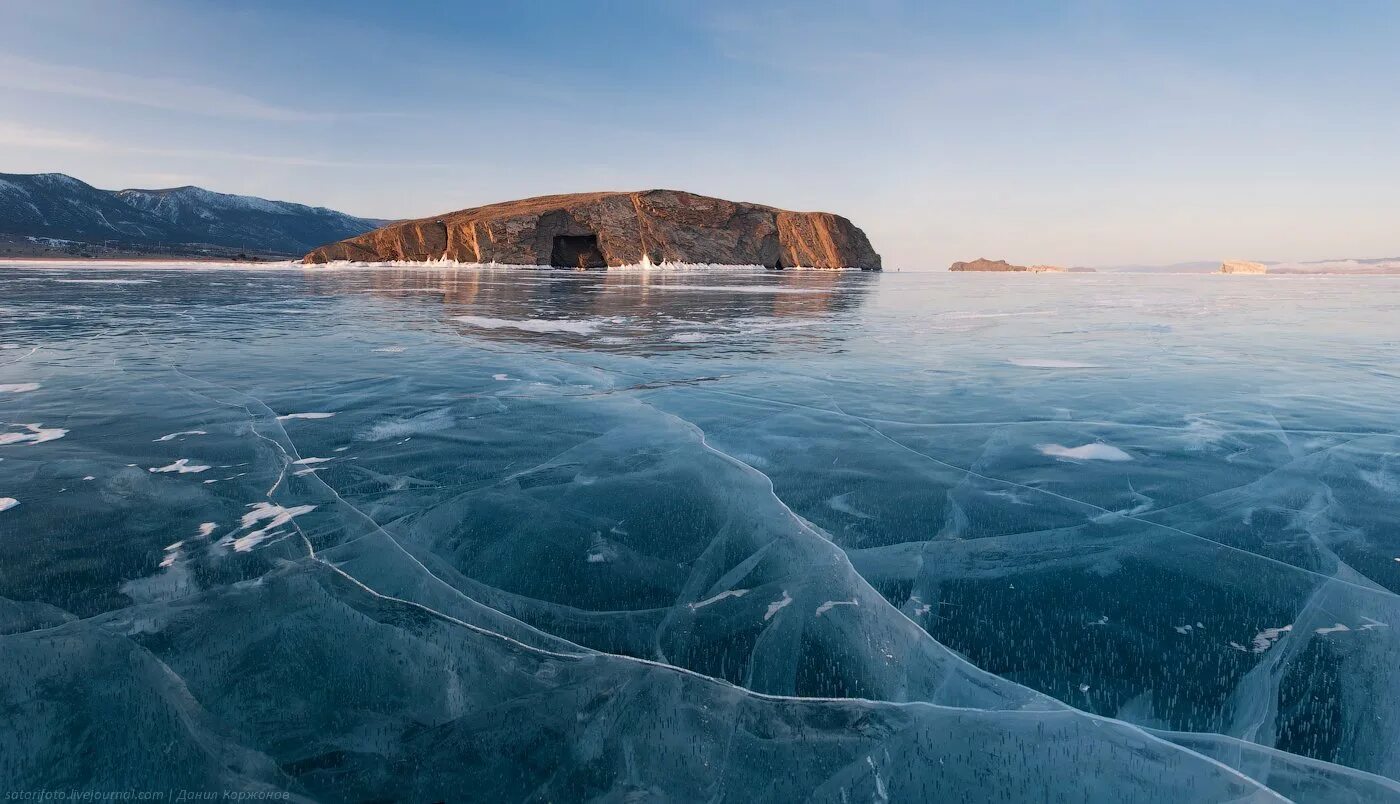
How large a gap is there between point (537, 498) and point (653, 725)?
2118mm

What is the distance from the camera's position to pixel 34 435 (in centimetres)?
506

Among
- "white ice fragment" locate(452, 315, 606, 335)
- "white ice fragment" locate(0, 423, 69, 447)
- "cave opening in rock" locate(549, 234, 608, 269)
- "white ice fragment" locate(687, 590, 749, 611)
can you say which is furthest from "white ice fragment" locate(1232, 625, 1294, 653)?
"cave opening in rock" locate(549, 234, 608, 269)

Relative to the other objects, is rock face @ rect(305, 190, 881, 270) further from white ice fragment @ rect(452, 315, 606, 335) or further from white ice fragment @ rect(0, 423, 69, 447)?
white ice fragment @ rect(0, 423, 69, 447)

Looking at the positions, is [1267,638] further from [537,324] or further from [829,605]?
[537,324]

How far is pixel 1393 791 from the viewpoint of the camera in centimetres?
191

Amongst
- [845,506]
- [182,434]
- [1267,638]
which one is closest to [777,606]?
[845,506]

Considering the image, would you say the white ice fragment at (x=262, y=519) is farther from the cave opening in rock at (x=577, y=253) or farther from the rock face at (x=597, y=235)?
the cave opening in rock at (x=577, y=253)

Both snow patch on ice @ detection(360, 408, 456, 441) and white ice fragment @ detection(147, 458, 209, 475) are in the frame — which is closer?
white ice fragment @ detection(147, 458, 209, 475)

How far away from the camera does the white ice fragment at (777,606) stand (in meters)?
2.82

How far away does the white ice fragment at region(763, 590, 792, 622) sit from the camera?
282 centimetres

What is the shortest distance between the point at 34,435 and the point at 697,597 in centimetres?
574

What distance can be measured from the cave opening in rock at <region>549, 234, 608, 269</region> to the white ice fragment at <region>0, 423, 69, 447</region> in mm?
82739

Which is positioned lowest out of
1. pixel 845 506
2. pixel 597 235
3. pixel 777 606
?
pixel 777 606

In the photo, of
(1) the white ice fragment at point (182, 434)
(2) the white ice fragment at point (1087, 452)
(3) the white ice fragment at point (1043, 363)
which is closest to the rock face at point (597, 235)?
(3) the white ice fragment at point (1043, 363)
